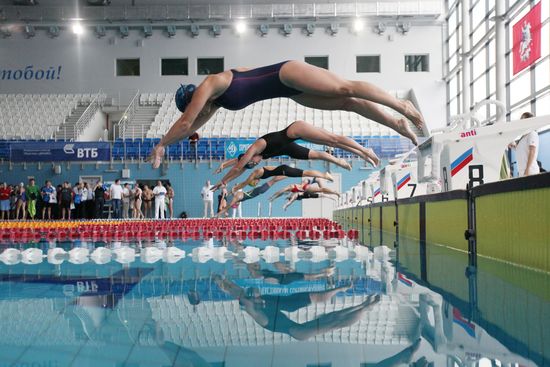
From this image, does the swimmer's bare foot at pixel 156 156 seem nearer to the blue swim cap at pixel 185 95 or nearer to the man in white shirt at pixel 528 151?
the blue swim cap at pixel 185 95

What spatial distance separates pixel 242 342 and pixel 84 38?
28.7 metres

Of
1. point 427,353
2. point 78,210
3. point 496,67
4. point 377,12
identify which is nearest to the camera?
point 427,353

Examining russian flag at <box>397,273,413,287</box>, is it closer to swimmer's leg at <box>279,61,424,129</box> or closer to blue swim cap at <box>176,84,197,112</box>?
swimmer's leg at <box>279,61,424,129</box>

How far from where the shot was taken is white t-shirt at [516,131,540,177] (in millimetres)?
6305

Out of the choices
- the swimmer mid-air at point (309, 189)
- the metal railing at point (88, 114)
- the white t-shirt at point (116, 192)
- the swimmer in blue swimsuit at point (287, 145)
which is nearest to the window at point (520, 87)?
the swimmer mid-air at point (309, 189)

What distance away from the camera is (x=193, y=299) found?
8.47ft

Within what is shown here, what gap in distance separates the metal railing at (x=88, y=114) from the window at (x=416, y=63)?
583 inches

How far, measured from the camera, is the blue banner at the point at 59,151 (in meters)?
21.6

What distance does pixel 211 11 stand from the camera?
2641cm

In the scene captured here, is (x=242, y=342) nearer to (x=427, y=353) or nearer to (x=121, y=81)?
(x=427, y=353)

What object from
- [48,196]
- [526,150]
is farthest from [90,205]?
[526,150]

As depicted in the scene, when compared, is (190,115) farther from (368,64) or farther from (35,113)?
(368,64)

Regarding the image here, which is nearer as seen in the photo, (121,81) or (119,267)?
(119,267)

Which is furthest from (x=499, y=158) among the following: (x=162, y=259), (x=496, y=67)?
(x=496, y=67)
